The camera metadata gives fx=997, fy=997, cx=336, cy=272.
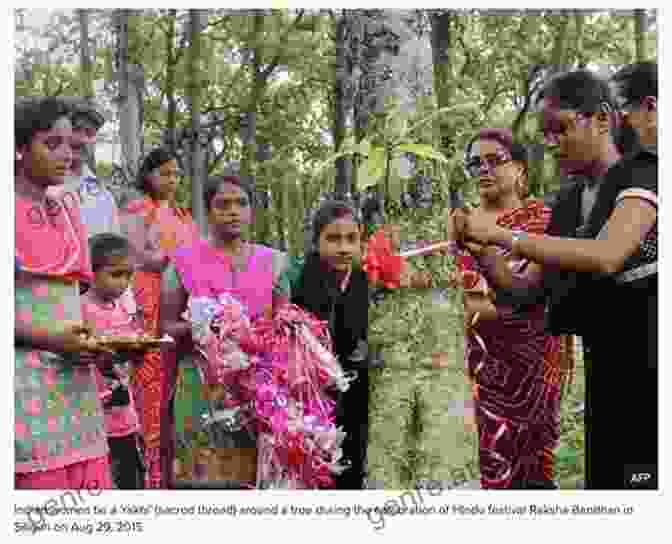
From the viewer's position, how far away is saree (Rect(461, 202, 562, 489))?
16.8 ft

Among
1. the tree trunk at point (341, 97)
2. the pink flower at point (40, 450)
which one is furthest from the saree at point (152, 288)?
the tree trunk at point (341, 97)

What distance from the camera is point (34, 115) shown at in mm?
5059

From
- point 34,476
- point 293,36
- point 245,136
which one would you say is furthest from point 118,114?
point 34,476

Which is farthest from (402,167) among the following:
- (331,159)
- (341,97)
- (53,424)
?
(53,424)

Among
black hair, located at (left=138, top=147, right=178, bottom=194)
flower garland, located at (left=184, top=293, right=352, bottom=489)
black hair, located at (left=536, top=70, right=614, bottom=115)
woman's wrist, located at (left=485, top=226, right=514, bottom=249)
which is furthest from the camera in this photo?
black hair, located at (left=138, top=147, right=178, bottom=194)

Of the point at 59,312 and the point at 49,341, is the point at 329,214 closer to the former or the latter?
the point at 59,312

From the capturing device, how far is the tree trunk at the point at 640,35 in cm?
521

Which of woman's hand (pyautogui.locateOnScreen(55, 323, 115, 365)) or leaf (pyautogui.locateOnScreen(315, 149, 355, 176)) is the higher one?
leaf (pyautogui.locateOnScreen(315, 149, 355, 176))

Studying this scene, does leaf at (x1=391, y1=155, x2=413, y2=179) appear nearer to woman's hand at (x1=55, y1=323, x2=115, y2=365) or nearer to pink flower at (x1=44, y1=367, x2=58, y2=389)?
woman's hand at (x1=55, y1=323, x2=115, y2=365)

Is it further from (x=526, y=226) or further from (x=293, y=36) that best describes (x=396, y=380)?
(x=293, y=36)

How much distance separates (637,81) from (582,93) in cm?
31

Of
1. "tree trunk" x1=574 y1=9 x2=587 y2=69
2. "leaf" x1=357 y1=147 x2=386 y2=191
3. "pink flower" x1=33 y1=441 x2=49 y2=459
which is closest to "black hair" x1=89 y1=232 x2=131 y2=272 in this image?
"pink flower" x1=33 y1=441 x2=49 y2=459

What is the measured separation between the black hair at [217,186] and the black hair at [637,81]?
196 cm

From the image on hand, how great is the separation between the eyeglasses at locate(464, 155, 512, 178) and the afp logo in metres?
1.70
